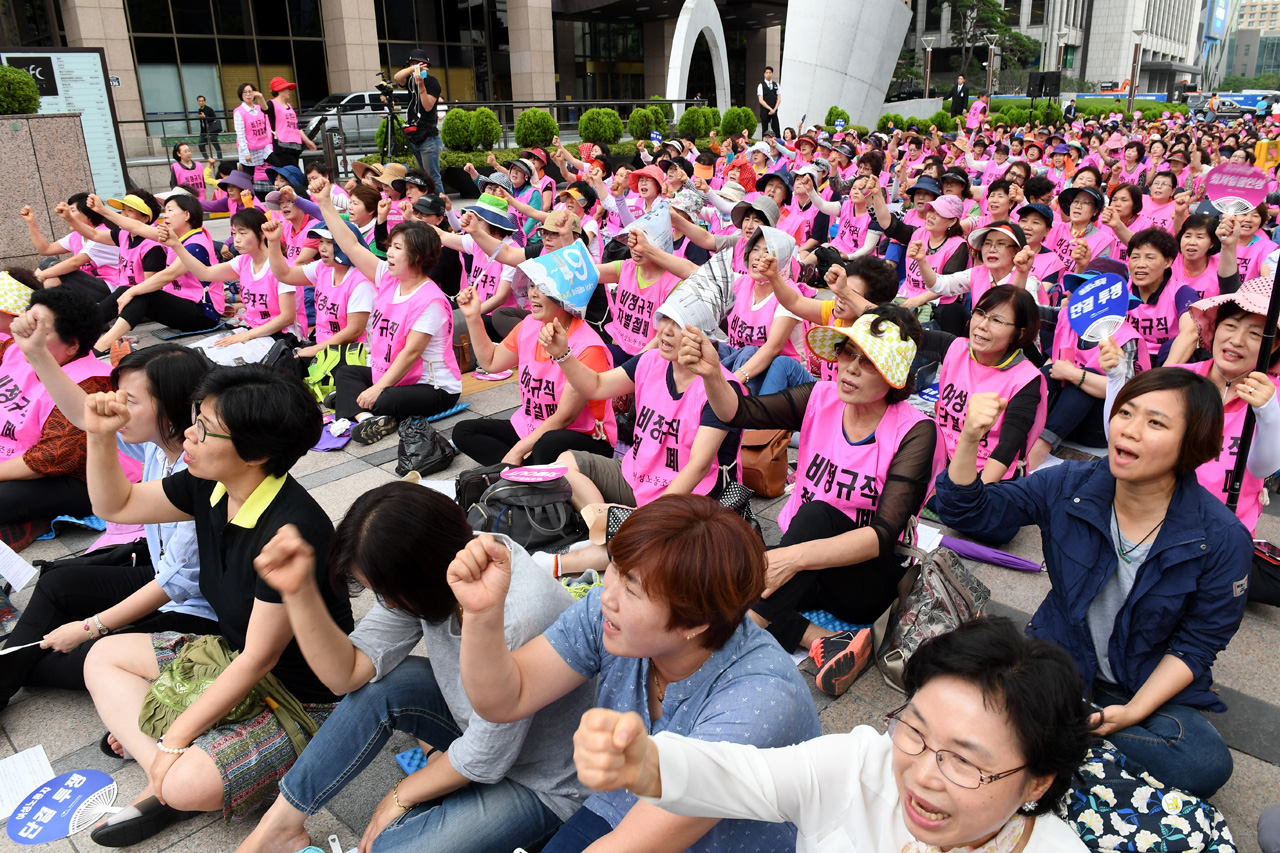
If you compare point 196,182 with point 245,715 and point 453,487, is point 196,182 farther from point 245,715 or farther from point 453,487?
point 245,715

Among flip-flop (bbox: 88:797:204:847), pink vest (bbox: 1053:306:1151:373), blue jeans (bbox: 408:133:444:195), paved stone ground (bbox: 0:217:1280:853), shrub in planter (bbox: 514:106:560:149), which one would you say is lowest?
paved stone ground (bbox: 0:217:1280:853)

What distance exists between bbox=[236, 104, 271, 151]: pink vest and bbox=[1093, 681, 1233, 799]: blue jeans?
43.8ft

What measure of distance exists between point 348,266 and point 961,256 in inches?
188

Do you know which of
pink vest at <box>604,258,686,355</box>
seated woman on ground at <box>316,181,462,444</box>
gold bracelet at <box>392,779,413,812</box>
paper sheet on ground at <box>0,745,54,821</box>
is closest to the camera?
gold bracelet at <box>392,779,413,812</box>

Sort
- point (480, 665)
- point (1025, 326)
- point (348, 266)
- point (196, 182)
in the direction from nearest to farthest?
1. point (480, 665)
2. point (1025, 326)
3. point (348, 266)
4. point (196, 182)

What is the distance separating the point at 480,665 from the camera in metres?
1.92

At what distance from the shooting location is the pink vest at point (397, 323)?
18.2ft

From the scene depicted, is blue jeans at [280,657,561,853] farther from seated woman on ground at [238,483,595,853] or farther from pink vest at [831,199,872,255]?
pink vest at [831,199,872,255]

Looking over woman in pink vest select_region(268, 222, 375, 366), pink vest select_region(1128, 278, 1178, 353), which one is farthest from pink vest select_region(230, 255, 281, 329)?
pink vest select_region(1128, 278, 1178, 353)

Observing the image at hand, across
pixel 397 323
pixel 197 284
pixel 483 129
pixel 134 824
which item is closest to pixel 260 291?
pixel 197 284

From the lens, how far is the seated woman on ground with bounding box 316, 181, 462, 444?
5.52m

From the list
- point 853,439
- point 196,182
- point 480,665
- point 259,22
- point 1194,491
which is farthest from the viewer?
point 259,22

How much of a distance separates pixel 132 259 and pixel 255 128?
5.56 meters

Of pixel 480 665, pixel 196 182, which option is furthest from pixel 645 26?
pixel 480 665
